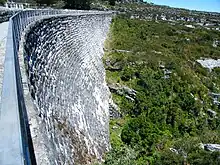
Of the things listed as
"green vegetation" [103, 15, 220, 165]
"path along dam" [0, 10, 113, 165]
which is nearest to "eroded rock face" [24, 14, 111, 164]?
"path along dam" [0, 10, 113, 165]

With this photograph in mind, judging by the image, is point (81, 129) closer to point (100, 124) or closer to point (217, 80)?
point (100, 124)

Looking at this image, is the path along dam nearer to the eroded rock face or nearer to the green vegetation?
the eroded rock face

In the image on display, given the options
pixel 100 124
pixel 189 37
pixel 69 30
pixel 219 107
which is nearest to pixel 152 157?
pixel 100 124

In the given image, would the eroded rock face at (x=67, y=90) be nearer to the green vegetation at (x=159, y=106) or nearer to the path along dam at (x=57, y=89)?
the path along dam at (x=57, y=89)

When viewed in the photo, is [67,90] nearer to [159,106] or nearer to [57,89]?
[57,89]

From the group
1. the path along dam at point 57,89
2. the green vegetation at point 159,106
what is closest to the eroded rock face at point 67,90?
the path along dam at point 57,89

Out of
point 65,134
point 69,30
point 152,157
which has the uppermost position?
point 69,30

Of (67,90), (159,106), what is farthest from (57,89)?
(159,106)
